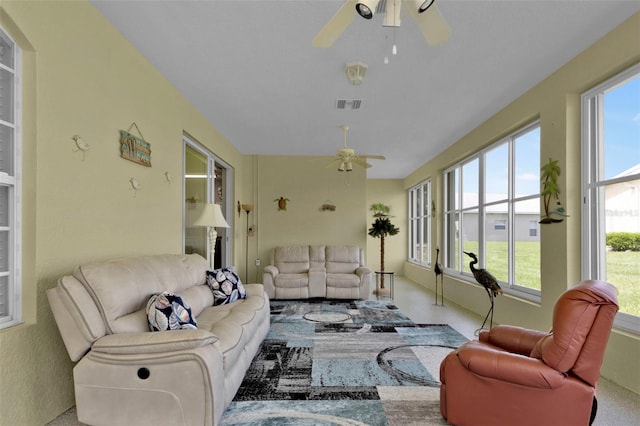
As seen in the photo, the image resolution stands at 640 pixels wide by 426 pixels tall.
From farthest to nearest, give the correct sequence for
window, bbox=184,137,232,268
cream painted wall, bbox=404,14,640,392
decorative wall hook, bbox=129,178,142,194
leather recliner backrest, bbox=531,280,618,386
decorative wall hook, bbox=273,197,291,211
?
decorative wall hook, bbox=273,197,291,211, window, bbox=184,137,232,268, decorative wall hook, bbox=129,178,142,194, cream painted wall, bbox=404,14,640,392, leather recliner backrest, bbox=531,280,618,386

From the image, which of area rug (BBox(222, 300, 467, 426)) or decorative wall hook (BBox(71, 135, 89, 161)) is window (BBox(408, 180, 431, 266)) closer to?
area rug (BBox(222, 300, 467, 426))

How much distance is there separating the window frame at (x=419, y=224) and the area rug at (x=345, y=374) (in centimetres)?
413

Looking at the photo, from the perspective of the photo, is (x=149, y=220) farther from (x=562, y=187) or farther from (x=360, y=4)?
(x=562, y=187)

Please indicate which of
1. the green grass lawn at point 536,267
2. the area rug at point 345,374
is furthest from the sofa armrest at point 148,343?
the green grass lawn at point 536,267

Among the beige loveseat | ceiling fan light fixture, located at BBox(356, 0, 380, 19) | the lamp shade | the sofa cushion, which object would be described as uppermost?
ceiling fan light fixture, located at BBox(356, 0, 380, 19)

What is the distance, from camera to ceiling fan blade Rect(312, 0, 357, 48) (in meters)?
1.87

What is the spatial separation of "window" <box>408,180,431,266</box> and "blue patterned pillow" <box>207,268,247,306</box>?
17.3 feet

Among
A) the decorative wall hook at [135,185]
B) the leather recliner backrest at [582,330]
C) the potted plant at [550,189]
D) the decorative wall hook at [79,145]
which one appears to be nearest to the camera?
the leather recliner backrest at [582,330]

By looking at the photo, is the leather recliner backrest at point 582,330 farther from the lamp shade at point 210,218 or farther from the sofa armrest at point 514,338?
the lamp shade at point 210,218

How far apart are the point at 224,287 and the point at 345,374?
154 cm

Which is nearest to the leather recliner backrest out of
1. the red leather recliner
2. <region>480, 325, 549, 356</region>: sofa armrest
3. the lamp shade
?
the red leather recliner

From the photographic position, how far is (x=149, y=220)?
11.3 ft

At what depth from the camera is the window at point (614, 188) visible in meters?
2.84

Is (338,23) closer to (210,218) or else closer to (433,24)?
(433,24)
